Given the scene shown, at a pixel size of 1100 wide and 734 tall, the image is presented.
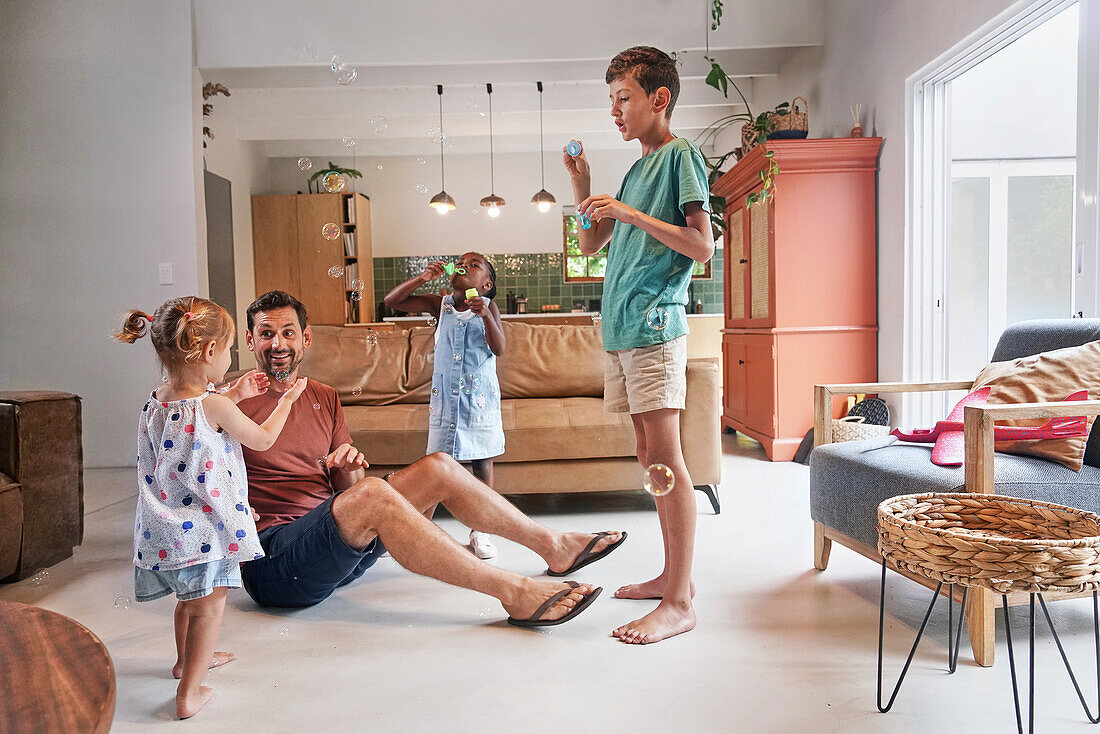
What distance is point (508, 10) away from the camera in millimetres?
4613

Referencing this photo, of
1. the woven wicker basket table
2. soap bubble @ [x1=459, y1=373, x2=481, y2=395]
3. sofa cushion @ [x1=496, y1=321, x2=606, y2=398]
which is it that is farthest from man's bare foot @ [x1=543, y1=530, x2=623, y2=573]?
sofa cushion @ [x1=496, y1=321, x2=606, y2=398]

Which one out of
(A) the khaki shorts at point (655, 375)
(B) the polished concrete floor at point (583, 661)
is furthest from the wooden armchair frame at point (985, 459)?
(A) the khaki shorts at point (655, 375)

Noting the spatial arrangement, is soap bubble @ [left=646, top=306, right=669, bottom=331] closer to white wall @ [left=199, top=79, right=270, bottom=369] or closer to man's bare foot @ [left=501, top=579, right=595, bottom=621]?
man's bare foot @ [left=501, top=579, right=595, bottom=621]

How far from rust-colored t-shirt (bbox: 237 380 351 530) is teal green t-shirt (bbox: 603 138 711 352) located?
810mm

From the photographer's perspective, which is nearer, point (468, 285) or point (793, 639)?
point (793, 639)

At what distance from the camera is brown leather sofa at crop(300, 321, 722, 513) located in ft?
9.82

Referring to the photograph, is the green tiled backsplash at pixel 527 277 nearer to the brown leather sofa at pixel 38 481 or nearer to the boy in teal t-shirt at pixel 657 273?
the brown leather sofa at pixel 38 481

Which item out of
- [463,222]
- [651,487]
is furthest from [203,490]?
[463,222]

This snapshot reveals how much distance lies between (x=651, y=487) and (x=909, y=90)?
2.95 m

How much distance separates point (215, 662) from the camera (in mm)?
1679

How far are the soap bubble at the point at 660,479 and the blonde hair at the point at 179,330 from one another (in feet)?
3.30

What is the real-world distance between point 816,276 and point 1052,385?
7.59 feet

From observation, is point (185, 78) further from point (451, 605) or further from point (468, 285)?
point (451, 605)

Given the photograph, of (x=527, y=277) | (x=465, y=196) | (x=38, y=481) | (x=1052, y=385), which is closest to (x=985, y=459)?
(x=1052, y=385)
